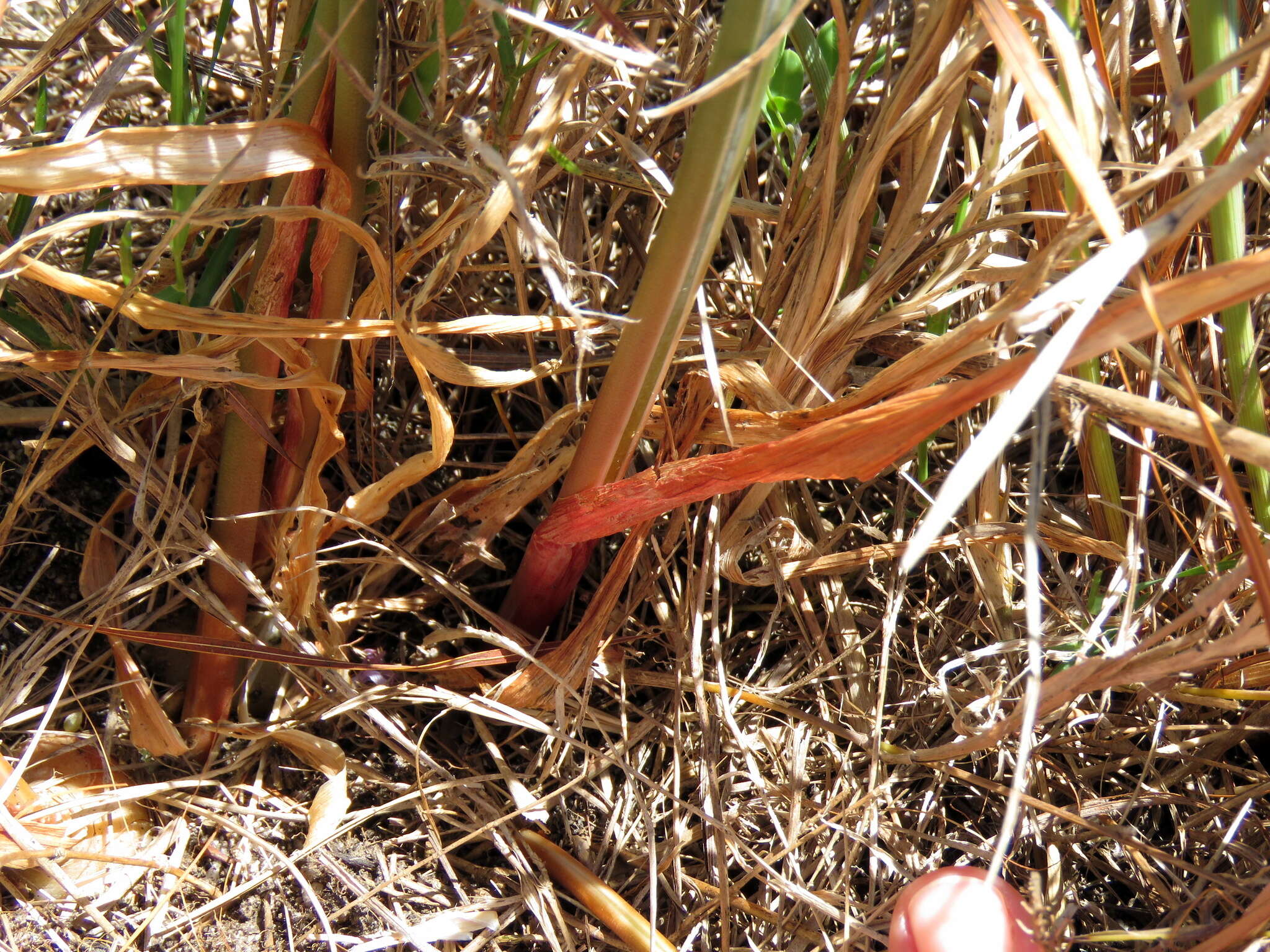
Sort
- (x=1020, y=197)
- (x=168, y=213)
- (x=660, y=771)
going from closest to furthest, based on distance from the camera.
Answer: (x=168, y=213) → (x=1020, y=197) → (x=660, y=771)

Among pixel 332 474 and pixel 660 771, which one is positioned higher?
pixel 332 474

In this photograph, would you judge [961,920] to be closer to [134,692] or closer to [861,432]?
[861,432]

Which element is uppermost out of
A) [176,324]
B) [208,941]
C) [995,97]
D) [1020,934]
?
[995,97]

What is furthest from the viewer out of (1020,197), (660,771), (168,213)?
(660,771)

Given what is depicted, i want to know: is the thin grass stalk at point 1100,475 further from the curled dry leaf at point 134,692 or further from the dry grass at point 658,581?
the curled dry leaf at point 134,692

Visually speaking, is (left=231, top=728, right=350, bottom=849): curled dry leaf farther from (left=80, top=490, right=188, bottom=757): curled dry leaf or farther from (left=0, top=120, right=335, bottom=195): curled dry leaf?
(left=0, top=120, right=335, bottom=195): curled dry leaf

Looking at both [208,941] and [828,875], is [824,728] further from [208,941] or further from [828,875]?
[208,941]

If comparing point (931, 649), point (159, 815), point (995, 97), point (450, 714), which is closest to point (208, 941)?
point (159, 815)
